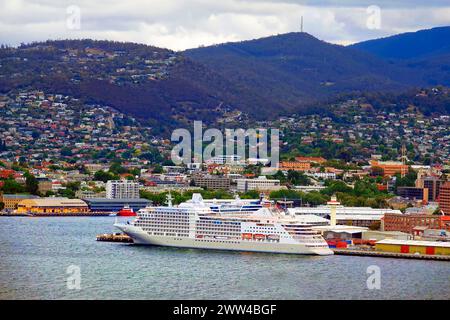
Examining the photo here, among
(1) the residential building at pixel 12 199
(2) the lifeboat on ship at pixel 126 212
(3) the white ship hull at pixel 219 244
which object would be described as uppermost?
(3) the white ship hull at pixel 219 244

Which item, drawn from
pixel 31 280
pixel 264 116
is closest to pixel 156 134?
pixel 264 116

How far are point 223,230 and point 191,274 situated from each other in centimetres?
1054

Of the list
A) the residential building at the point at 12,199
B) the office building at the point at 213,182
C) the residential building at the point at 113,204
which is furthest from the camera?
the office building at the point at 213,182

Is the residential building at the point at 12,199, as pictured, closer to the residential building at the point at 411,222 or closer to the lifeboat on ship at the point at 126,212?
the lifeboat on ship at the point at 126,212

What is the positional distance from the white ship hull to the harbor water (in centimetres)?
59

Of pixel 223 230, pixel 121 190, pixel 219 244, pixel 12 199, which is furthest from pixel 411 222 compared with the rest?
pixel 12 199

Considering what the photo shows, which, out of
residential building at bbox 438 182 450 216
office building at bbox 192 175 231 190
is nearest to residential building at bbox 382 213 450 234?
residential building at bbox 438 182 450 216

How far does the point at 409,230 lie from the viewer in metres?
64.2

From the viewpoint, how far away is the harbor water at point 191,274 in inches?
1602

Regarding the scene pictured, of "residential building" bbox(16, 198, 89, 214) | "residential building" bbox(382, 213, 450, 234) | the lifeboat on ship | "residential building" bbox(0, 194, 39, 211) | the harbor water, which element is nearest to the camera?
A: the harbor water

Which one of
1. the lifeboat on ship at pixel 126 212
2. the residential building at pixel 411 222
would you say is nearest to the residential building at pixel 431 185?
the lifeboat on ship at pixel 126 212

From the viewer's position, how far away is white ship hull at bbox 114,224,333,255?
53406 millimetres

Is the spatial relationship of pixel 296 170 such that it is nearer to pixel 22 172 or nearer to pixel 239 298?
pixel 22 172

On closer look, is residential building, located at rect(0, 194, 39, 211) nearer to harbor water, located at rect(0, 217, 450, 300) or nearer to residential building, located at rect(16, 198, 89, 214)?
residential building, located at rect(16, 198, 89, 214)
